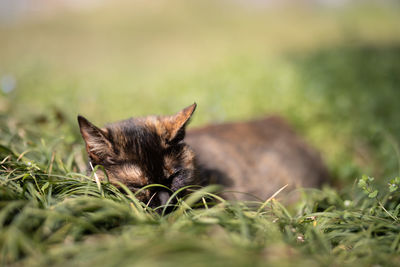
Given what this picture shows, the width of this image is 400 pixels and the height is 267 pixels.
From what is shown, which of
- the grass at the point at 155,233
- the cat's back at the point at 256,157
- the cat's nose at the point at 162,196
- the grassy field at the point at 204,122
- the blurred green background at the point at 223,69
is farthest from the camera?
the blurred green background at the point at 223,69

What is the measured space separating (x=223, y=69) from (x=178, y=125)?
17.3 feet

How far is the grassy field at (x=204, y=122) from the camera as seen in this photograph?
4.78 ft

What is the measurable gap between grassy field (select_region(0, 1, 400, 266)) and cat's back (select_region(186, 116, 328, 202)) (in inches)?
15.7

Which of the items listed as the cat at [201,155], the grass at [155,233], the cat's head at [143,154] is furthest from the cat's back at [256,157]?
the grass at [155,233]

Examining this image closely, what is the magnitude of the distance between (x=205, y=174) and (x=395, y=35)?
373 inches

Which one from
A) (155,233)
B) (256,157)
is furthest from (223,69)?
(155,233)

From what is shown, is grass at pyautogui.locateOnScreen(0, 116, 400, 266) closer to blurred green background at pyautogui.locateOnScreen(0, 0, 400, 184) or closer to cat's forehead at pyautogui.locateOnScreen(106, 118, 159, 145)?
cat's forehead at pyautogui.locateOnScreen(106, 118, 159, 145)

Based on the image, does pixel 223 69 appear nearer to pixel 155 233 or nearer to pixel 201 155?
pixel 201 155

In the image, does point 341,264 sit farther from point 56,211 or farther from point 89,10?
point 89,10

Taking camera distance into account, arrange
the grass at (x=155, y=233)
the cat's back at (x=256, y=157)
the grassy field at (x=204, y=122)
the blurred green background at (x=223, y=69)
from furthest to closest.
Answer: the blurred green background at (x=223, y=69), the cat's back at (x=256, y=157), the grassy field at (x=204, y=122), the grass at (x=155, y=233)

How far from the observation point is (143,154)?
2291mm

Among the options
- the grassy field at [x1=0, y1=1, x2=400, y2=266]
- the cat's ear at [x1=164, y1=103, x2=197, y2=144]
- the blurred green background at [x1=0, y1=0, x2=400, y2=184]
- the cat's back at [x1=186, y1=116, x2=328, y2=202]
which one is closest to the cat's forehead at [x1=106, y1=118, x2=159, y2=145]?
the cat's ear at [x1=164, y1=103, x2=197, y2=144]

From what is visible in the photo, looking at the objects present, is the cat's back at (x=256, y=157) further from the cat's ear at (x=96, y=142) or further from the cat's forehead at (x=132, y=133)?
the cat's ear at (x=96, y=142)

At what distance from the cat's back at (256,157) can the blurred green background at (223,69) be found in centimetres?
56
